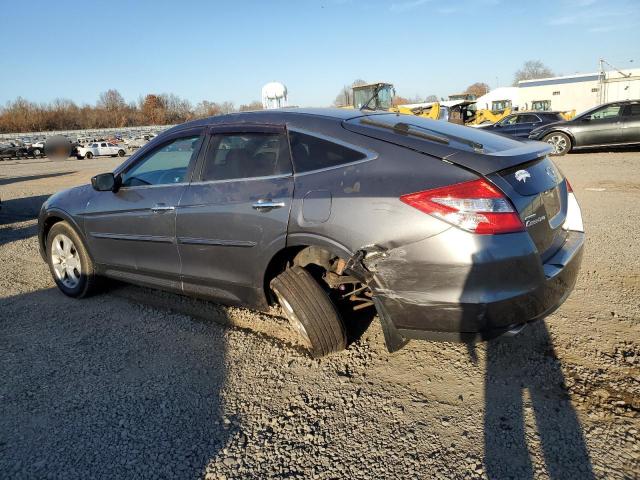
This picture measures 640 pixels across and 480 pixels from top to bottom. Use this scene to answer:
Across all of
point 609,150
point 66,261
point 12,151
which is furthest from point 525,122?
point 12,151

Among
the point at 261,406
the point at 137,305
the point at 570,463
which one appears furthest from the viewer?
the point at 137,305

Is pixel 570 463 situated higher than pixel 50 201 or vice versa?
pixel 50 201

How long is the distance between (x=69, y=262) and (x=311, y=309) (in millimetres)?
2927

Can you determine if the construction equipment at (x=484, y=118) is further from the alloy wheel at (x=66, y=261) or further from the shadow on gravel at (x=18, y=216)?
the alloy wheel at (x=66, y=261)

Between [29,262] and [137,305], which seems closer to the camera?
[137,305]

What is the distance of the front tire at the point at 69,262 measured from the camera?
4.29 m

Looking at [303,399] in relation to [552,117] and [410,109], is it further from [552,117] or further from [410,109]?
[410,109]

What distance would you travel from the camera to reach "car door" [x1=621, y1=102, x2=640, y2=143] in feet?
42.3

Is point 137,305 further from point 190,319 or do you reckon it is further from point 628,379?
Result: point 628,379

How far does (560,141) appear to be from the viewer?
14.2 meters

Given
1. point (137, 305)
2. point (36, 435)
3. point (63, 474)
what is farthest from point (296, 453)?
point (137, 305)

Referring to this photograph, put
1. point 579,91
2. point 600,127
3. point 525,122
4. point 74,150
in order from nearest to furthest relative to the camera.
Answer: point 600,127
point 525,122
point 74,150
point 579,91

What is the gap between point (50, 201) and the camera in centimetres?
459

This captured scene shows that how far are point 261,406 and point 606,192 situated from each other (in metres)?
7.79
